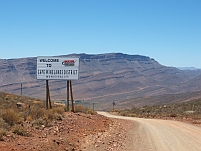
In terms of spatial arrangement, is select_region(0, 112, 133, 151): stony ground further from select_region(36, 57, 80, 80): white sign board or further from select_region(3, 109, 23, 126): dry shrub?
select_region(36, 57, 80, 80): white sign board

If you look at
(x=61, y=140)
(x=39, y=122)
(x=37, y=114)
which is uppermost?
(x=37, y=114)

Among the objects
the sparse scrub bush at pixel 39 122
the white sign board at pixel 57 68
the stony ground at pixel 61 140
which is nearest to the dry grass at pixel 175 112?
the white sign board at pixel 57 68

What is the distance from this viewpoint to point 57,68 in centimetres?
2441

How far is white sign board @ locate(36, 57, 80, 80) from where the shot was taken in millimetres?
24297

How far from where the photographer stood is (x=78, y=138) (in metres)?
14.2

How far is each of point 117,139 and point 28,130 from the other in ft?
13.8

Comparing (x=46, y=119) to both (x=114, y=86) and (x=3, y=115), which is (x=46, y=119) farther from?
(x=114, y=86)

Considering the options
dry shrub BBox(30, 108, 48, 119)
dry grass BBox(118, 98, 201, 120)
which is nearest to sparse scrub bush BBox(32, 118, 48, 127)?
dry shrub BBox(30, 108, 48, 119)

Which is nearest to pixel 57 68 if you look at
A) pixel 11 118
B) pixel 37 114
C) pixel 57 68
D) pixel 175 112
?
pixel 57 68

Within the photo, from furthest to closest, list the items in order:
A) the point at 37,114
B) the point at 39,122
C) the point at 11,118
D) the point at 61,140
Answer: the point at 37,114
the point at 39,122
the point at 11,118
the point at 61,140

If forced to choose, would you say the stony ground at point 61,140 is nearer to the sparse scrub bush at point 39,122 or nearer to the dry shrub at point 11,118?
the sparse scrub bush at point 39,122

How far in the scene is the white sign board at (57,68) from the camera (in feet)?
79.7

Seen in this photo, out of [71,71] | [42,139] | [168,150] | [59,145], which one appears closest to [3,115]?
[42,139]

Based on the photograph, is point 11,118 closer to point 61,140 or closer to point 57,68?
point 61,140
